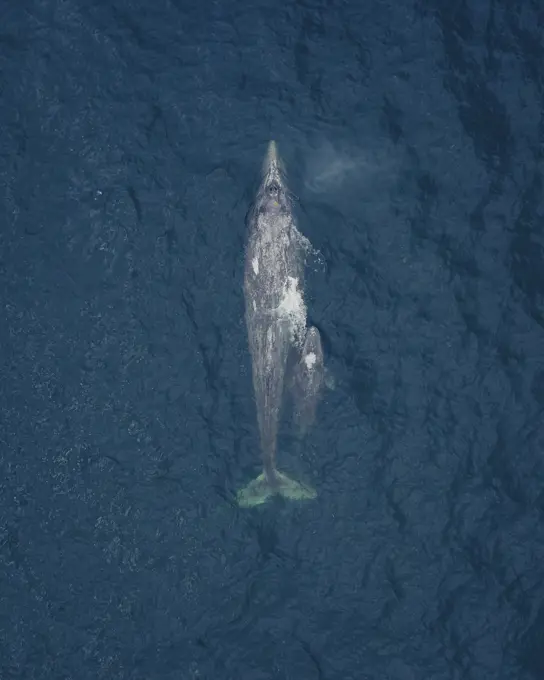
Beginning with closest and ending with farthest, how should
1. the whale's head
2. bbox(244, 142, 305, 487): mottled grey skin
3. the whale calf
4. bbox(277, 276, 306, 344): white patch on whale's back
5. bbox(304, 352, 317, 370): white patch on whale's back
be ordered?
1. the whale calf
2. bbox(244, 142, 305, 487): mottled grey skin
3. bbox(304, 352, 317, 370): white patch on whale's back
4. bbox(277, 276, 306, 344): white patch on whale's back
5. the whale's head

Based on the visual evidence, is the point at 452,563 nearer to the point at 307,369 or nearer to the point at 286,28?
the point at 307,369

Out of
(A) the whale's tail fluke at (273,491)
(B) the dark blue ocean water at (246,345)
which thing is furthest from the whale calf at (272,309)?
(B) the dark blue ocean water at (246,345)

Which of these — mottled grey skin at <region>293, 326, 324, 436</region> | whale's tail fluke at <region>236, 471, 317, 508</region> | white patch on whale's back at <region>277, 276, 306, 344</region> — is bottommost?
whale's tail fluke at <region>236, 471, 317, 508</region>

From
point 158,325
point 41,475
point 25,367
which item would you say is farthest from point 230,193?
point 41,475

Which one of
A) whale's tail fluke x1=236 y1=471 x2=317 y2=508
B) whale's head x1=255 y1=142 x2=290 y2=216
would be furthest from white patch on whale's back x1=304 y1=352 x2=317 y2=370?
whale's head x1=255 y1=142 x2=290 y2=216

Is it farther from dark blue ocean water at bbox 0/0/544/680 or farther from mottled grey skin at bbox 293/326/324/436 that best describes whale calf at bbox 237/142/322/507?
dark blue ocean water at bbox 0/0/544/680

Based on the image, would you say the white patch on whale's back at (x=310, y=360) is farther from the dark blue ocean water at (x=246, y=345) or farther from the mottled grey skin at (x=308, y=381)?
the dark blue ocean water at (x=246, y=345)

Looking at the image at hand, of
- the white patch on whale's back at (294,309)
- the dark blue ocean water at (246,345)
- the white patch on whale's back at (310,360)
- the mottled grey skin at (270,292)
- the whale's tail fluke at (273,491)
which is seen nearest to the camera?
the dark blue ocean water at (246,345)
